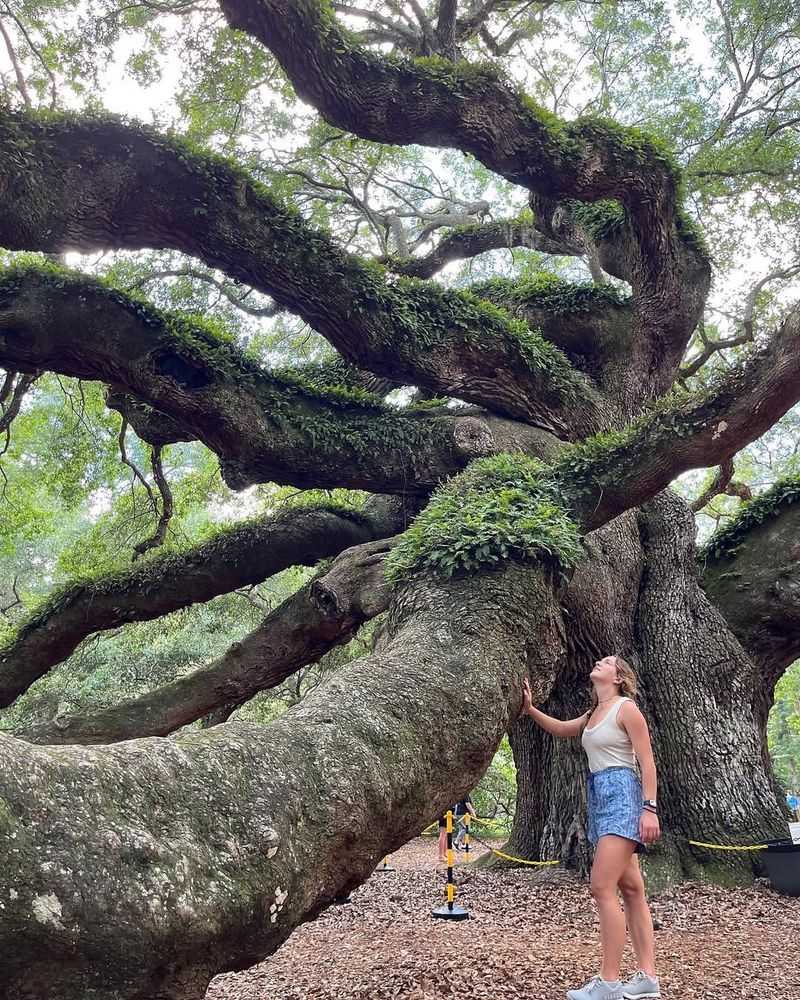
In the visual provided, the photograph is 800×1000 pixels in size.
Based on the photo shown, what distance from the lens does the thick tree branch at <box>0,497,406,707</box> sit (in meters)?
7.60

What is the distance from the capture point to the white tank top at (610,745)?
3.36m

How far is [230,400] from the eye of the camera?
6.59 metres

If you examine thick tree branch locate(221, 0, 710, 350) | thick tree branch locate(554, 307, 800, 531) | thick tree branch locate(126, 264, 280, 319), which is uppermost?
thick tree branch locate(126, 264, 280, 319)

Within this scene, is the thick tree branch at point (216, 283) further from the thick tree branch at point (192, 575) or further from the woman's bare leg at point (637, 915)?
the woman's bare leg at point (637, 915)

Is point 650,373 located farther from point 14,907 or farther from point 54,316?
point 14,907

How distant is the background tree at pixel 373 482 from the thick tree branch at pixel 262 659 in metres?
0.03

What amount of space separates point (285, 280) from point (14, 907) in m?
→ 5.92

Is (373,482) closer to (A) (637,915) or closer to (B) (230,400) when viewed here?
(B) (230,400)

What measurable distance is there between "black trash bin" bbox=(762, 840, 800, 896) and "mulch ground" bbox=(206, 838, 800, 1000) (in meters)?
0.09

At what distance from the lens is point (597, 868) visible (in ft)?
10.5

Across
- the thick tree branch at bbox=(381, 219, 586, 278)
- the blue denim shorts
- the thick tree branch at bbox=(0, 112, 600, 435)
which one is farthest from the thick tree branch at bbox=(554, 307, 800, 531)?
the thick tree branch at bbox=(381, 219, 586, 278)

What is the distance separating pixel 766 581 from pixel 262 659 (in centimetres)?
476

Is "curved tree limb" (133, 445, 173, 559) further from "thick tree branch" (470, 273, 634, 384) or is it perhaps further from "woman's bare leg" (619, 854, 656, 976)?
"woman's bare leg" (619, 854, 656, 976)

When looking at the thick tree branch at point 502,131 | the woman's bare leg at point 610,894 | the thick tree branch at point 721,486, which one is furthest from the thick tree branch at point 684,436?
the thick tree branch at point 721,486
